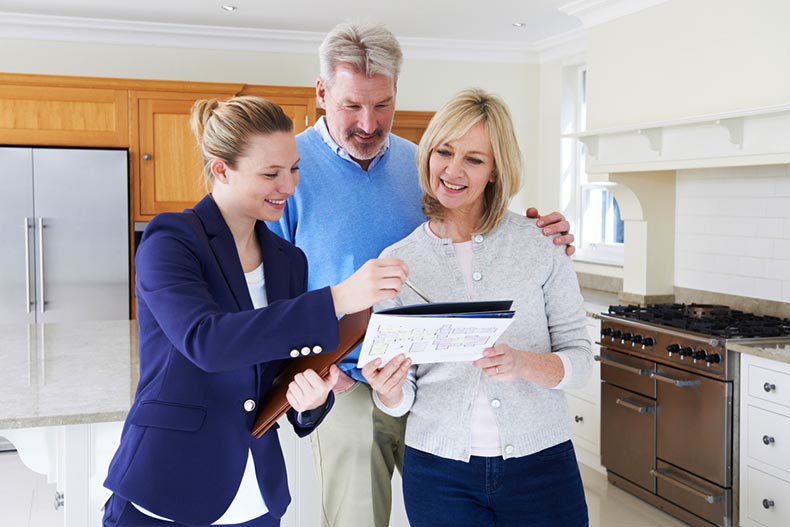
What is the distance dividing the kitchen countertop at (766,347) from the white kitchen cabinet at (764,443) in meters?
0.04

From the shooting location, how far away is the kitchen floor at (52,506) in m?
4.21

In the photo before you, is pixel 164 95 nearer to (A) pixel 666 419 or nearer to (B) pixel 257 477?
(A) pixel 666 419

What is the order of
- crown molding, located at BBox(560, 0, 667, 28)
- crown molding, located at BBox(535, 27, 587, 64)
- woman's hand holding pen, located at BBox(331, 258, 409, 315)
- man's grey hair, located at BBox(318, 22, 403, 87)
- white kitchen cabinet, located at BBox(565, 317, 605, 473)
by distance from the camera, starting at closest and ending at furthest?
woman's hand holding pen, located at BBox(331, 258, 409, 315), man's grey hair, located at BBox(318, 22, 403, 87), crown molding, located at BBox(560, 0, 667, 28), white kitchen cabinet, located at BBox(565, 317, 605, 473), crown molding, located at BBox(535, 27, 587, 64)

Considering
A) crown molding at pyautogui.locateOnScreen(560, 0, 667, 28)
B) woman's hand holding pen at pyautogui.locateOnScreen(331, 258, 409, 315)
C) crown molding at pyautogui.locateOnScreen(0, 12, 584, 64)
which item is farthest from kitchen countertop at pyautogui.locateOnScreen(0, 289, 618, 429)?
crown molding at pyautogui.locateOnScreen(560, 0, 667, 28)

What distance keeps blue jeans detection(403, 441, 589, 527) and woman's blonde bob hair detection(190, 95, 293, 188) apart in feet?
2.69

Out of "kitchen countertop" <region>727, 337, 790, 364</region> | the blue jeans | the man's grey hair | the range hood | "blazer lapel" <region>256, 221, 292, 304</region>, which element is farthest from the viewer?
the range hood

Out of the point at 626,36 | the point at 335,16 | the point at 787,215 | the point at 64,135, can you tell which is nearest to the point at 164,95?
the point at 64,135

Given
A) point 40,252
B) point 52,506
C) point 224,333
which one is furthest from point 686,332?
point 40,252

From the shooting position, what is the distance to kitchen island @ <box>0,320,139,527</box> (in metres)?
2.24

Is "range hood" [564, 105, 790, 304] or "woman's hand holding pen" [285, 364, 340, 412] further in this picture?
"range hood" [564, 105, 790, 304]

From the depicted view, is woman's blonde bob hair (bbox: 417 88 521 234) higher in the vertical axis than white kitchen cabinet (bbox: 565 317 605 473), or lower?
higher

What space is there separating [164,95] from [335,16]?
1.34 meters

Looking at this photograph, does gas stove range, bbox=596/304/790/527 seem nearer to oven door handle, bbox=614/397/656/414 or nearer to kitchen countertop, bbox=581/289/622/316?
oven door handle, bbox=614/397/656/414

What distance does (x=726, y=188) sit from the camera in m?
4.52
